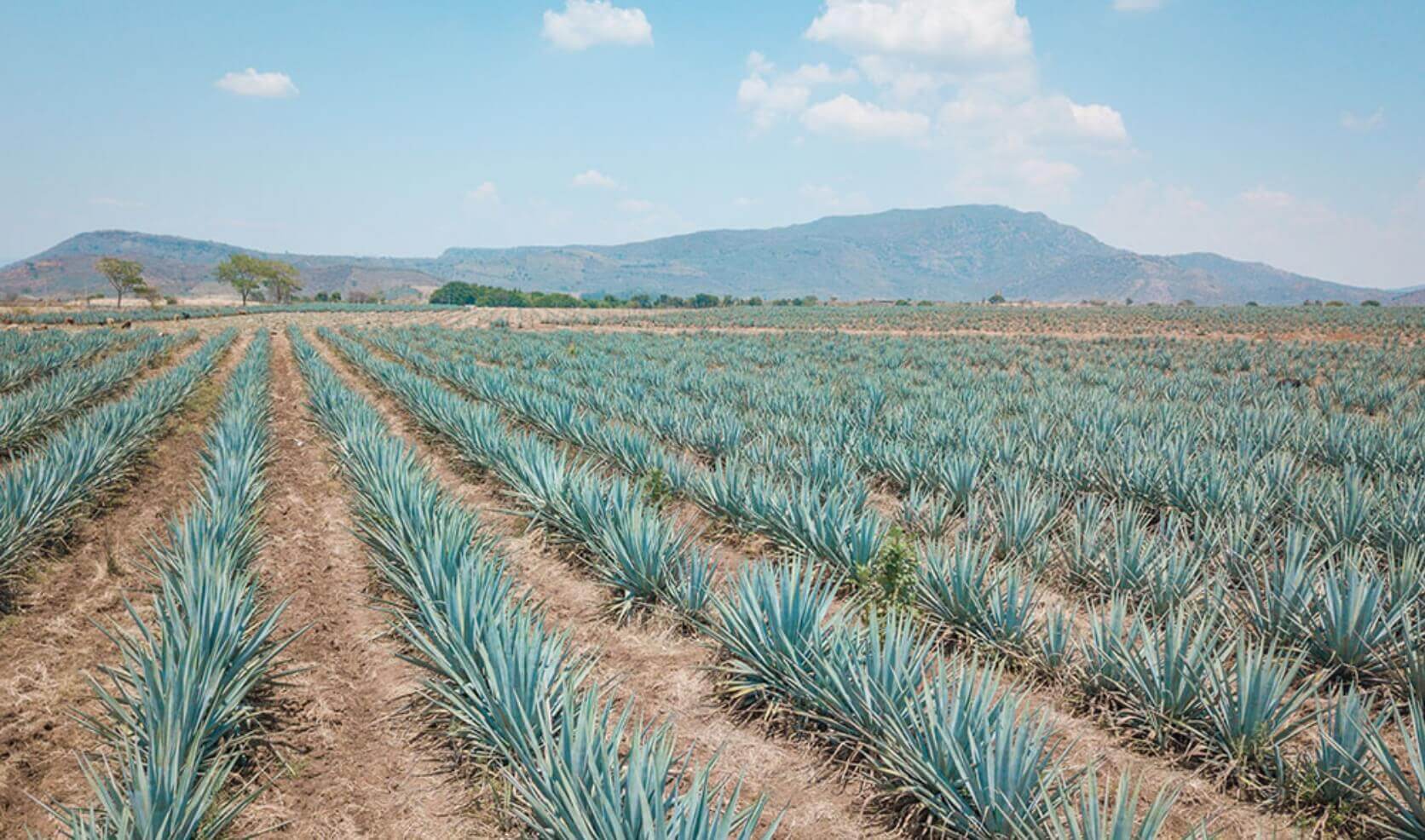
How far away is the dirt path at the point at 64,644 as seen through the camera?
289 centimetres

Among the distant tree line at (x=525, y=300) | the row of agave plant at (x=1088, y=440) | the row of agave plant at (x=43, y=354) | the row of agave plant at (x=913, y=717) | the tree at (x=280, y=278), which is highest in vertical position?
the tree at (x=280, y=278)

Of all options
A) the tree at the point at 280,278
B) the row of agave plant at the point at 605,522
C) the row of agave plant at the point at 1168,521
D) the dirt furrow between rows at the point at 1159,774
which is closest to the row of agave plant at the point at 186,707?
the row of agave plant at the point at 605,522

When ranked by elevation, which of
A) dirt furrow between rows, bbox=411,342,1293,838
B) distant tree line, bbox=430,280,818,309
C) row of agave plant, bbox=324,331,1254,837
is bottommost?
dirt furrow between rows, bbox=411,342,1293,838

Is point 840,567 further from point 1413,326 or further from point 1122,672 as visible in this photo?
point 1413,326

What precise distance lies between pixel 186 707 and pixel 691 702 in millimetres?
2195

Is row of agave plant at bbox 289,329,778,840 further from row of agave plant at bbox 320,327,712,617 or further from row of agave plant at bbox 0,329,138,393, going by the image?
row of agave plant at bbox 0,329,138,393

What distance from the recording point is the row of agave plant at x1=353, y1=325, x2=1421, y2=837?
8.98ft

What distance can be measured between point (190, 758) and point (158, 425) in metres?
9.07

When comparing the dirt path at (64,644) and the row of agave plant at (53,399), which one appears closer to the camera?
the dirt path at (64,644)

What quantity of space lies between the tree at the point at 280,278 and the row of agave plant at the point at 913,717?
10879 centimetres

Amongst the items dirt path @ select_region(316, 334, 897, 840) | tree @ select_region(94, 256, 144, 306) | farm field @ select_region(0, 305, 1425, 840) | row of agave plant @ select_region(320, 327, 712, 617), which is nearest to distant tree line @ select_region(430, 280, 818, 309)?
tree @ select_region(94, 256, 144, 306)

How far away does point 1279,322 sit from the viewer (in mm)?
48469

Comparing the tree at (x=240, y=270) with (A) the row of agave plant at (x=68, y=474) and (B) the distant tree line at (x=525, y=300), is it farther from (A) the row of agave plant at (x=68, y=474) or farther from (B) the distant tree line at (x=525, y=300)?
(A) the row of agave plant at (x=68, y=474)

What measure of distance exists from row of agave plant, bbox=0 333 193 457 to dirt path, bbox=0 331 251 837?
2188 millimetres
